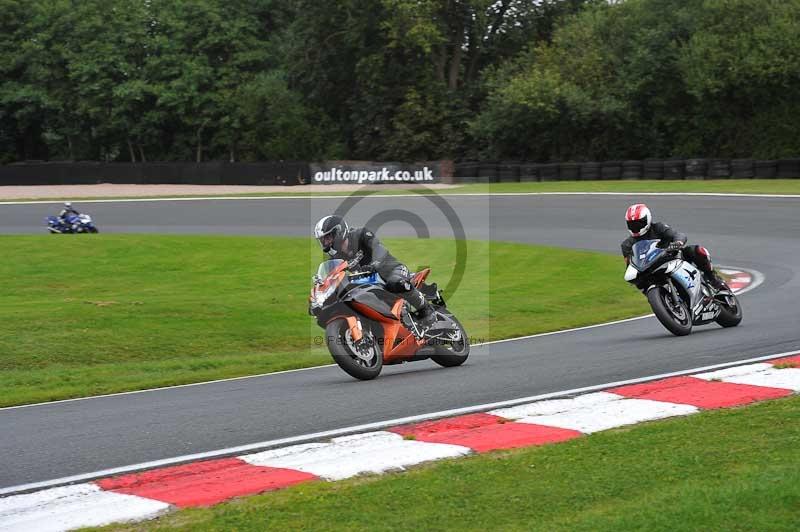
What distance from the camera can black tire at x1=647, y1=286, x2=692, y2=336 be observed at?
38.1 ft

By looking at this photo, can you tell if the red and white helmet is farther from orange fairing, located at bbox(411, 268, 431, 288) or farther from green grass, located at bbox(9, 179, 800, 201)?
green grass, located at bbox(9, 179, 800, 201)

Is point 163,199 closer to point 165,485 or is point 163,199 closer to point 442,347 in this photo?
point 442,347

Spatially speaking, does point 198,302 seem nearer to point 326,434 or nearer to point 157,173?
point 326,434

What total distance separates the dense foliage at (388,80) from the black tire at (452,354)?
38.1 m

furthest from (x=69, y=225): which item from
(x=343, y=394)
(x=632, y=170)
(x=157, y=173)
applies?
(x=632, y=170)

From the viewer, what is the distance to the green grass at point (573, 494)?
4.89 m

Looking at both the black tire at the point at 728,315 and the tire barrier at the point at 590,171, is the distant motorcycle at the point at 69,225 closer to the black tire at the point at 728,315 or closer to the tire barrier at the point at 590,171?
the black tire at the point at 728,315

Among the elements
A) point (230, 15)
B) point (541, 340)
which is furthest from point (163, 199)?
point (541, 340)

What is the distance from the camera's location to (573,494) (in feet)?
17.5

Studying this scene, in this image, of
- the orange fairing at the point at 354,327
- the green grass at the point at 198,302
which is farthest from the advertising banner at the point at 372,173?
the orange fairing at the point at 354,327

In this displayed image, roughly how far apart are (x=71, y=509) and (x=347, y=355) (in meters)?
4.05

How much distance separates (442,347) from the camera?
33.9ft

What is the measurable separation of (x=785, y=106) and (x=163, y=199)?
26.2 m

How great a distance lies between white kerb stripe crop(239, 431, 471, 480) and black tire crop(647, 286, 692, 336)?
5513 millimetres
